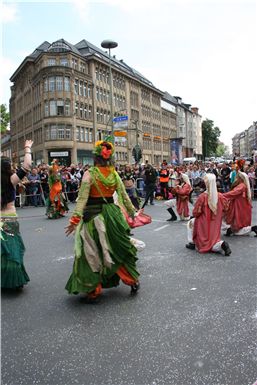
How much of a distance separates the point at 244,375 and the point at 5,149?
313ft

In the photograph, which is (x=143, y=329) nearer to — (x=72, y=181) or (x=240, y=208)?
(x=240, y=208)

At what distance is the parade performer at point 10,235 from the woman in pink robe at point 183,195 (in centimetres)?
690

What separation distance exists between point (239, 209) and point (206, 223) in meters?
2.06

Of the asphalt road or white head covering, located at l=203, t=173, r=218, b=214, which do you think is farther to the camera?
white head covering, located at l=203, t=173, r=218, b=214

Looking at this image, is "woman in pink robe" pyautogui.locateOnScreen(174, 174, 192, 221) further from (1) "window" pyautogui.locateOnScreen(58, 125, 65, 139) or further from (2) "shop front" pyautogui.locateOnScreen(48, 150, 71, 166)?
(1) "window" pyautogui.locateOnScreen(58, 125, 65, 139)

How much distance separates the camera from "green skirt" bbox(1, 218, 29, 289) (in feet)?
16.4

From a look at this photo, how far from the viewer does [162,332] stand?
3672 millimetres

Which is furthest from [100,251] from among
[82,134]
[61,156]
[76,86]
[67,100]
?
[76,86]

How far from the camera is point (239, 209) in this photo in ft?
29.2

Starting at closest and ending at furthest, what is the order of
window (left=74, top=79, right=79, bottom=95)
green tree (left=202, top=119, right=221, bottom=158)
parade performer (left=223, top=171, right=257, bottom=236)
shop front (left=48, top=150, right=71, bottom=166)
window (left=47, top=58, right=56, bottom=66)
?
parade performer (left=223, top=171, right=257, bottom=236), shop front (left=48, top=150, right=71, bottom=166), window (left=47, top=58, right=56, bottom=66), window (left=74, top=79, right=79, bottom=95), green tree (left=202, top=119, right=221, bottom=158)

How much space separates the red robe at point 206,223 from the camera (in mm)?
7109

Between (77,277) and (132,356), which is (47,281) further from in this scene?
(132,356)

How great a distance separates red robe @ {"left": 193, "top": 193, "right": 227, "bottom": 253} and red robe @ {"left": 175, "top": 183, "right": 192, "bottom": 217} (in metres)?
4.04

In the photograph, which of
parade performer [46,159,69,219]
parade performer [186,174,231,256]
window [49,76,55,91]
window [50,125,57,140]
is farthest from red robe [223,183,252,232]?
window [49,76,55,91]
